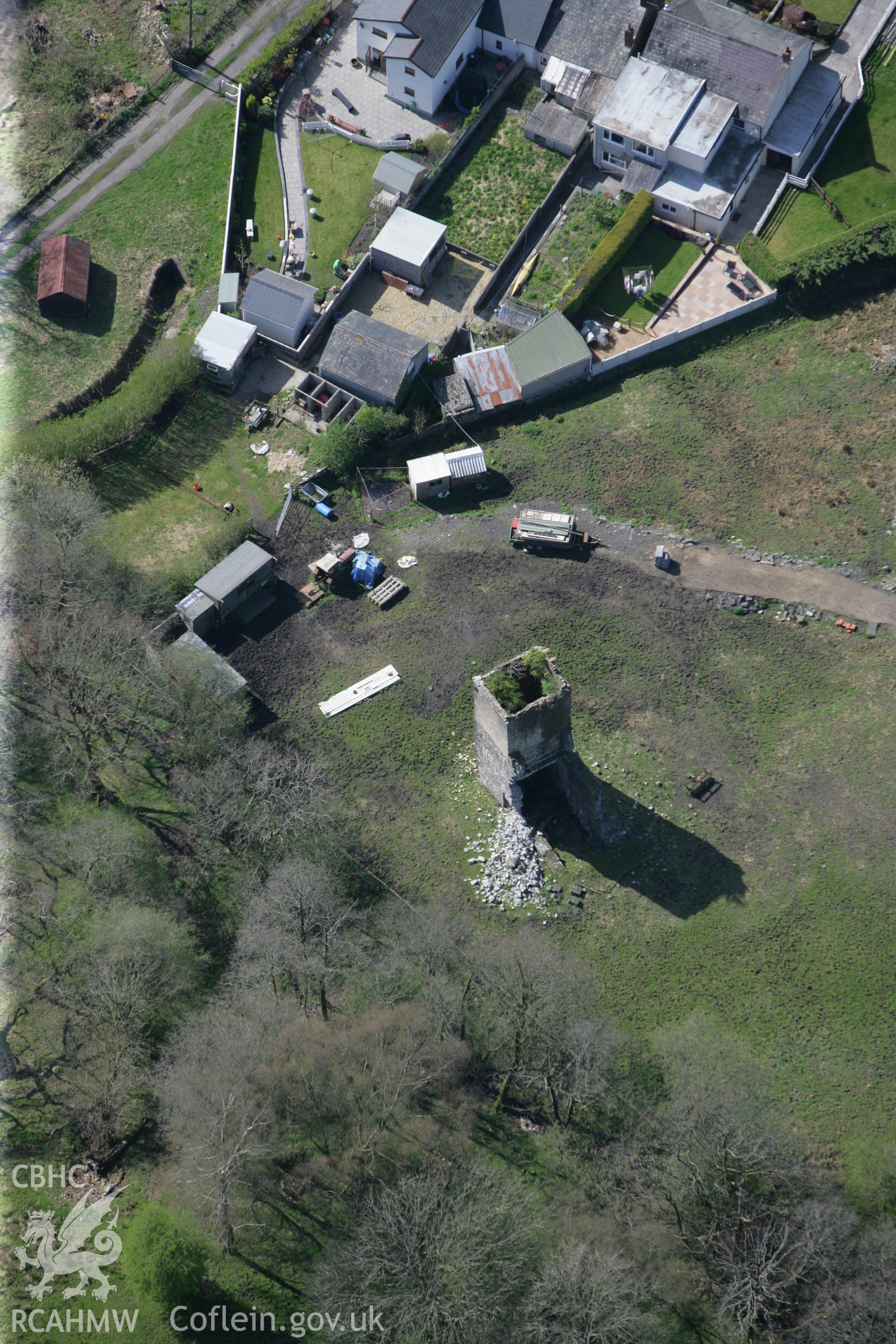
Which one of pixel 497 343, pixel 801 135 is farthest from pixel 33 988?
pixel 801 135

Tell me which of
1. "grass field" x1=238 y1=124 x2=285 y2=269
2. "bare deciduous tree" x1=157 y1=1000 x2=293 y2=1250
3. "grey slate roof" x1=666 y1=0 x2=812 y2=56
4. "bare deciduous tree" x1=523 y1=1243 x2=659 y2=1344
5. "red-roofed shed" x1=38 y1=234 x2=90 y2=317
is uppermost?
"grey slate roof" x1=666 y1=0 x2=812 y2=56

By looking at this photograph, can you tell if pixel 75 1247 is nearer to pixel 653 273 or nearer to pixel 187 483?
pixel 187 483

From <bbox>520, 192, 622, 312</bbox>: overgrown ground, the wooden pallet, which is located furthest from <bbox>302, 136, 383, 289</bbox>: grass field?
the wooden pallet

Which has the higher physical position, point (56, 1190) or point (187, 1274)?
point (187, 1274)

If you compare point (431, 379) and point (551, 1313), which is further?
point (431, 379)

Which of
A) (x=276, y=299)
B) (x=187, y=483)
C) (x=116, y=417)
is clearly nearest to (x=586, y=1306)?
(x=187, y=483)

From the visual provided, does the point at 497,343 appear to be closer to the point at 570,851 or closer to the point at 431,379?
the point at 431,379

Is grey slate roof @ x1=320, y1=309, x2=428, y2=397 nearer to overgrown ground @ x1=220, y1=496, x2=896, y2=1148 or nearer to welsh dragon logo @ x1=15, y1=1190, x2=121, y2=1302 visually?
overgrown ground @ x1=220, y1=496, x2=896, y2=1148
